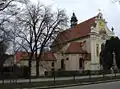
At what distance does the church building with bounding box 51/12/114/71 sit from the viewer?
87.9 metres

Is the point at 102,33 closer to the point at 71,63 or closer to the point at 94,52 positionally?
the point at 94,52

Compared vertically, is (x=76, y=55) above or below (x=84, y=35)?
below

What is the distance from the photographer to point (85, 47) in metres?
92.1

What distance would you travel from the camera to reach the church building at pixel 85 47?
3460 inches

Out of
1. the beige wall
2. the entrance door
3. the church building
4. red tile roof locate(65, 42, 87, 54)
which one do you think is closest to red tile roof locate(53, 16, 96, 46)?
the church building

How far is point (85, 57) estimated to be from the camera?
294 ft

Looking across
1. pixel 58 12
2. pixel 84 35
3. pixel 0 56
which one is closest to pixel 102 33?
pixel 84 35

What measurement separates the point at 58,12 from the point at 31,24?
7.00m

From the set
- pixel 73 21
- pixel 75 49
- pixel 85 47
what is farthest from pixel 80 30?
pixel 73 21

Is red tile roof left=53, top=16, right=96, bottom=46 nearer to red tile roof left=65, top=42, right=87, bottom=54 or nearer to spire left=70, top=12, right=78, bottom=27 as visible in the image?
red tile roof left=65, top=42, right=87, bottom=54

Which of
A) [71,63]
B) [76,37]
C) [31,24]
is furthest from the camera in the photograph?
[76,37]

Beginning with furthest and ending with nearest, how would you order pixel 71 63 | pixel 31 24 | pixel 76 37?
pixel 76 37
pixel 71 63
pixel 31 24

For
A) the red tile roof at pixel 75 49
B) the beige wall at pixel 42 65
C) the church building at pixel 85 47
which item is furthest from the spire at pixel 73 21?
the beige wall at pixel 42 65

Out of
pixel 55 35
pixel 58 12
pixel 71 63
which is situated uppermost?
pixel 58 12
